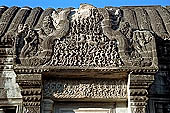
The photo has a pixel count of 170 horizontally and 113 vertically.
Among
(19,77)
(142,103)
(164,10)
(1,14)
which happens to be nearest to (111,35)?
(142,103)

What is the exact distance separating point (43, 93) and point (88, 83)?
3.85ft

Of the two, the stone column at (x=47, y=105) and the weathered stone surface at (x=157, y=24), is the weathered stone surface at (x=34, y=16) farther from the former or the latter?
the weathered stone surface at (x=157, y=24)

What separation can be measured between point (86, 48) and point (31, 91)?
5.76 feet

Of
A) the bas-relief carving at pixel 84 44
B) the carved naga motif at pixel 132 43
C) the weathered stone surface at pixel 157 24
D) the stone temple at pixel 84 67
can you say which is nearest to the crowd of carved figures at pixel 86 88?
the stone temple at pixel 84 67

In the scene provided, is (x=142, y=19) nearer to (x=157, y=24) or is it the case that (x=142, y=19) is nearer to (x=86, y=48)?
(x=157, y=24)

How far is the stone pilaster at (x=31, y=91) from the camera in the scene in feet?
25.1

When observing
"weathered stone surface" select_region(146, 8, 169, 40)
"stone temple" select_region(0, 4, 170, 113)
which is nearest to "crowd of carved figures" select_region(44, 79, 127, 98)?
"stone temple" select_region(0, 4, 170, 113)

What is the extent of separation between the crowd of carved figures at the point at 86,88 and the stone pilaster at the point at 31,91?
0.42 m

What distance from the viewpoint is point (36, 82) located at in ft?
25.1

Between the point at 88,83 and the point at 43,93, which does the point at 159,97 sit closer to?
the point at 88,83

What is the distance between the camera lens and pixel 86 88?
8133 millimetres

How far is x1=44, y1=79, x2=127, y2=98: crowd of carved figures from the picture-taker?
8.05 m

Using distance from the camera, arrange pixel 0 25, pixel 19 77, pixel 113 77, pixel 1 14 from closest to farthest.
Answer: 1. pixel 19 77
2. pixel 113 77
3. pixel 0 25
4. pixel 1 14

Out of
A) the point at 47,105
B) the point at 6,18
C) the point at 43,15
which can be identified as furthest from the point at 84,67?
the point at 6,18
